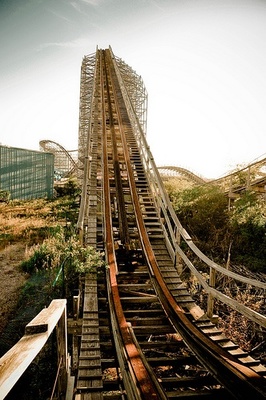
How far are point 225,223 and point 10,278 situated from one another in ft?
22.9

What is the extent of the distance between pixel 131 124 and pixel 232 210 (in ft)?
23.9

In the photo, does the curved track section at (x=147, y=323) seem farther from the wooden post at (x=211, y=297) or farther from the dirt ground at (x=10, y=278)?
the dirt ground at (x=10, y=278)

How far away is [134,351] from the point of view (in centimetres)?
304

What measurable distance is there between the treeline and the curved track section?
2.05 metres

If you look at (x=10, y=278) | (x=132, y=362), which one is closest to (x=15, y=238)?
(x=10, y=278)

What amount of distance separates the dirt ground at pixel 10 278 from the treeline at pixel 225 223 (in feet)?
15.8

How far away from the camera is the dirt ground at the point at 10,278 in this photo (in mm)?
4983

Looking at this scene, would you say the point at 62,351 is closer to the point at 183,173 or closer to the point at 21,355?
the point at 21,355

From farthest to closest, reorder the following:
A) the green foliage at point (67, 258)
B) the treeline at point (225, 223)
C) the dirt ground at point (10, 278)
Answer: the treeline at point (225, 223)
the green foliage at point (67, 258)
the dirt ground at point (10, 278)

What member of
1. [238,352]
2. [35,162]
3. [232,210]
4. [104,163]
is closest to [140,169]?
[104,163]

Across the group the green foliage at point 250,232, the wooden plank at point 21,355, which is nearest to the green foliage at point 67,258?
the wooden plank at point 21,355

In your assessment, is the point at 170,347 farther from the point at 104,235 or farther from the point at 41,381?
the point at 104,235

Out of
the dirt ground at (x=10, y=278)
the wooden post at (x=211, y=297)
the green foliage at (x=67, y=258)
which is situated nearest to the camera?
the wooden post at (x=211, y=297)

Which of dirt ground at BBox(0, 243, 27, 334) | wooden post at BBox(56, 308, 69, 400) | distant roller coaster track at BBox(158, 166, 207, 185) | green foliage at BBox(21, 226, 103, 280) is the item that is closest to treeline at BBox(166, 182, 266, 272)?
green foliage at BBox(21, 226, 103, 280)
